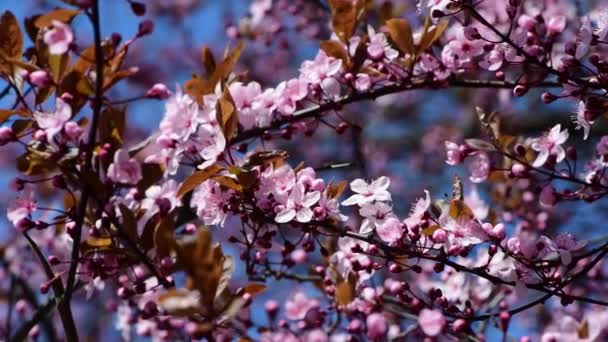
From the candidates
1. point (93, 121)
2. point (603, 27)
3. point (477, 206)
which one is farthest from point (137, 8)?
point (477, 206)

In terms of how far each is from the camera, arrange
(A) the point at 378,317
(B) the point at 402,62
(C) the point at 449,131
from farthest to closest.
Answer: (C) the point at 449,131 < (B) the point at 402,62 < (A) the point at 378,317

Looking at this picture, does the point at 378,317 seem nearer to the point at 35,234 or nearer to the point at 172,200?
the point at 172,200

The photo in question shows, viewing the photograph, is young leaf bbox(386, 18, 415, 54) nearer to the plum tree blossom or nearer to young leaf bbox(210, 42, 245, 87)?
the plum tree blossom

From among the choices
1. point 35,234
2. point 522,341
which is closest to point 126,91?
point 35,234

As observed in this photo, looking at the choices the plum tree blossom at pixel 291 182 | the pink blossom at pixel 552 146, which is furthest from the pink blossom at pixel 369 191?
the pink blossom at pixel 552 146

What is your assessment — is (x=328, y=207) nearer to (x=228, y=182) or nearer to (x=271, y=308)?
(x=228, y=182)

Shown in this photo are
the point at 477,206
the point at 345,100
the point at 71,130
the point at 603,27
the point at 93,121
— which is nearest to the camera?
the point at 93,121

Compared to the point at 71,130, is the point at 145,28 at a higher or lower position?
higher
